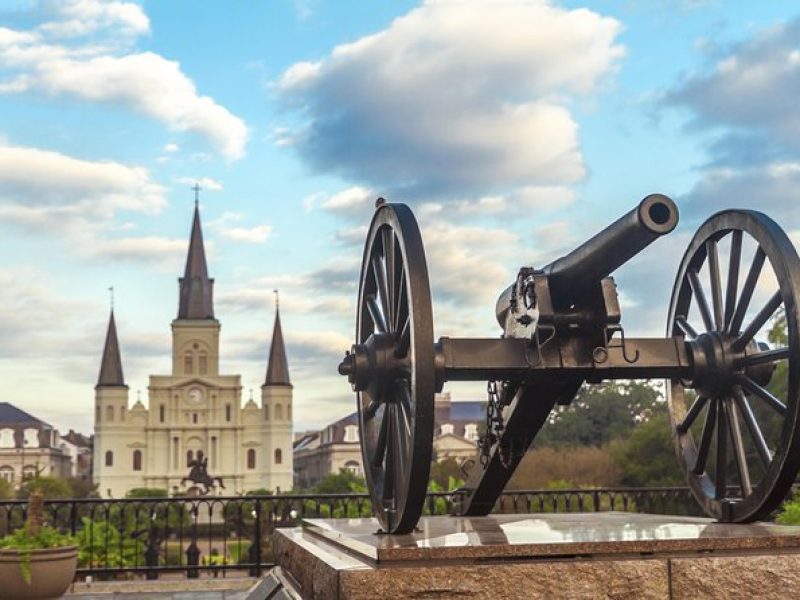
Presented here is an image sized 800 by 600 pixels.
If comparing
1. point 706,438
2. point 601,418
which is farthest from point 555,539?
point 601,418

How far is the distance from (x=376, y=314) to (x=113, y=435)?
95671 mm

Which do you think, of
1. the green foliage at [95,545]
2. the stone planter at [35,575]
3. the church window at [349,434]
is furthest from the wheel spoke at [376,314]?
the church window at [349,434]

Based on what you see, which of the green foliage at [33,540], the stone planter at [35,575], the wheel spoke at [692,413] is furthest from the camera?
the green foliage at [33,540]

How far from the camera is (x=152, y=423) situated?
98125mm

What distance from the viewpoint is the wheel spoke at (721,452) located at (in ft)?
15.4

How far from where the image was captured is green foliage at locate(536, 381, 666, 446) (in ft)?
182

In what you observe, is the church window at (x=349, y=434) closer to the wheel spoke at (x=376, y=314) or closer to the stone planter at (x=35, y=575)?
the stone planter at (x=35, y=575)

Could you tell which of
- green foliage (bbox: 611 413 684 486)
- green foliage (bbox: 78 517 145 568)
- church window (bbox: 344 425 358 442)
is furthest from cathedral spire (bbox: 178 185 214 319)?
green foliage (bbox: 78 517 145 568)

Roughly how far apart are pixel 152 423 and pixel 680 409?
3817 inches

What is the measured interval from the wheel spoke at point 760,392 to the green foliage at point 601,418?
168ft

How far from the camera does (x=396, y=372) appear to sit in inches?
169

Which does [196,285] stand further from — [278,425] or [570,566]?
[570,566]

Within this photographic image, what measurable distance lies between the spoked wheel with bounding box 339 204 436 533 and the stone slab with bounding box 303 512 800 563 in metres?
0.20

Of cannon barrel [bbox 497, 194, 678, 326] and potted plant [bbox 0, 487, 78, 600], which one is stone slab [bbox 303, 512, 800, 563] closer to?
cannon barrel [bbox 497, 194, 678, 326]
